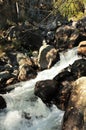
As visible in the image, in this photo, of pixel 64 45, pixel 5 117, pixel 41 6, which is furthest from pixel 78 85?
pixel 41 6

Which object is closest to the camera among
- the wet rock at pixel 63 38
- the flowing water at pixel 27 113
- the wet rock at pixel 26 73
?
the flowing water at pixel 27 113

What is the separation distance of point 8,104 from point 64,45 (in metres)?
7.73

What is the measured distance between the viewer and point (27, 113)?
1180 centimetres

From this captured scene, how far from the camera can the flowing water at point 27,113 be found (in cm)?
1096

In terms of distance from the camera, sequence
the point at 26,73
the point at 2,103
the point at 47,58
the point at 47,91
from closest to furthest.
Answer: the point at 47,91, the point at 2,103, the point at 26,73, the point at 47,58

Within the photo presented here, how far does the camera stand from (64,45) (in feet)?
63.0

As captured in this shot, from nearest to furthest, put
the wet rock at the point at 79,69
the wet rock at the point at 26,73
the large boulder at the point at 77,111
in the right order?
the large boulder at the point at 77,111 → the wet rock at the point at 79,69 → the wet rock at the point at 26,73

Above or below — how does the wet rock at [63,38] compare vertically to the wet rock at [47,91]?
above

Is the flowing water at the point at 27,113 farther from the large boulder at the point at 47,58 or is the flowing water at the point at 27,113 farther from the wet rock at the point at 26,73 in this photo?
the large boulder at the point at 47,58

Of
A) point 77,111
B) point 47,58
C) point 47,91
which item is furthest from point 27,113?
point 47,58

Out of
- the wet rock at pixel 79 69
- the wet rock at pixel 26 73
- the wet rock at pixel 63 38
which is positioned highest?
the wet rock at pixel 63 38

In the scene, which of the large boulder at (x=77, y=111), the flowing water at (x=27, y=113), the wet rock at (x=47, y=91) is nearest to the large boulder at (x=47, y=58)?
the flowing water at (x=27, y=113)

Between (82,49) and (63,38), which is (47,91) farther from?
(63,38)

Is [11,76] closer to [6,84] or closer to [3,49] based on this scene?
[6,84]
